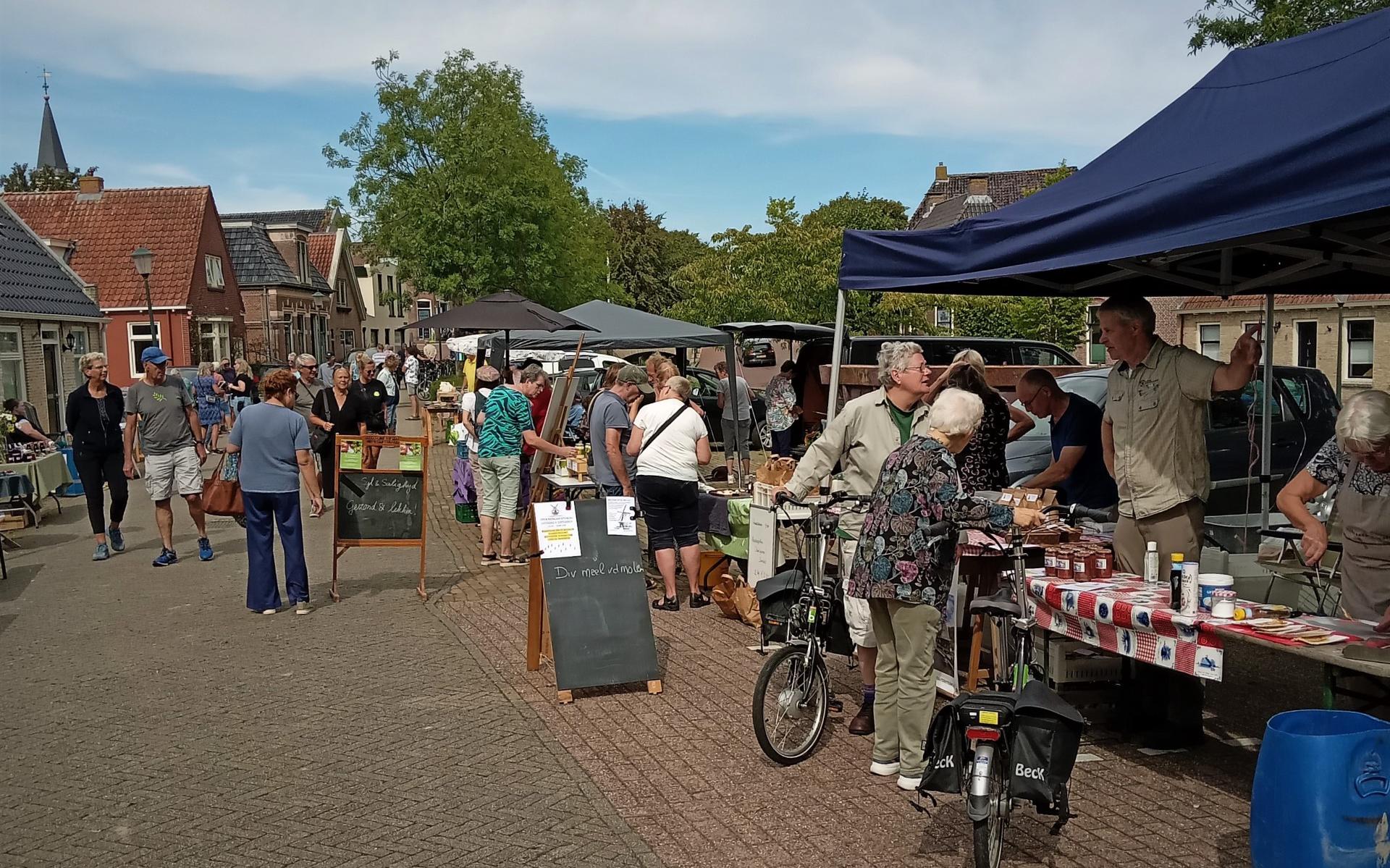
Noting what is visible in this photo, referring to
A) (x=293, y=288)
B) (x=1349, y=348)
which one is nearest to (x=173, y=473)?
(x=1349, y=348)

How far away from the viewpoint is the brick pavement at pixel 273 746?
16.2 feet

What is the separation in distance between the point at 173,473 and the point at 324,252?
2310 inches

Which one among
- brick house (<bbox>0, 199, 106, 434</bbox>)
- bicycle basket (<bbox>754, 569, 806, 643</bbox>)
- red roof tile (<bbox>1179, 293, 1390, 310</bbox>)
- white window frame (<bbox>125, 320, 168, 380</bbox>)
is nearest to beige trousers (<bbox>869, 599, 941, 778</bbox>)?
bicycle basket (<bbox>754, 569, 806, 643</bbox>)

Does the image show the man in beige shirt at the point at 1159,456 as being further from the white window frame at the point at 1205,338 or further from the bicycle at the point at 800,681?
the white window frame at the point at 1205,338

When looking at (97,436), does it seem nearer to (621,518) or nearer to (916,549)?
(621,518)

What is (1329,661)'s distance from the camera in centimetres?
429

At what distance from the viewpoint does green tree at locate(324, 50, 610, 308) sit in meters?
40.5

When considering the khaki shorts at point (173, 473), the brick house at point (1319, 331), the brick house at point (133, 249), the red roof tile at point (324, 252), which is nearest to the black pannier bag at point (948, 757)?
the khaki shorts at point (173, 473)

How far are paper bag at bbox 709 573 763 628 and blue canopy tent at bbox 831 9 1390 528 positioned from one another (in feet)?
6.09

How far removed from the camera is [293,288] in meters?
57.1

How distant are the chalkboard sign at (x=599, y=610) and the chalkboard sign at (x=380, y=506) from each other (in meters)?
2.97

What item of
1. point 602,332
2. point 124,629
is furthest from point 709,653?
Result: point 602,332

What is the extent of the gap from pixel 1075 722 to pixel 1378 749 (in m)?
0.95

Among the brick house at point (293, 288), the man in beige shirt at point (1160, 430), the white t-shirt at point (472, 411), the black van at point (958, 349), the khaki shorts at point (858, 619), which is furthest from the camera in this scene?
the brick house at point (293, 288)
